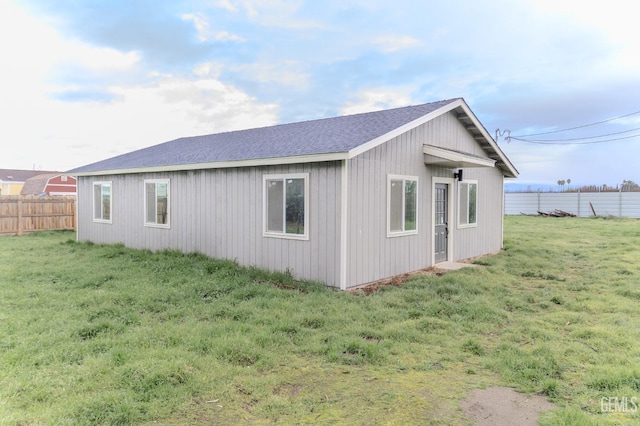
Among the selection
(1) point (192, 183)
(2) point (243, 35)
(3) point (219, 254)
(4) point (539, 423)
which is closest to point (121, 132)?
(2) point (243, 35)

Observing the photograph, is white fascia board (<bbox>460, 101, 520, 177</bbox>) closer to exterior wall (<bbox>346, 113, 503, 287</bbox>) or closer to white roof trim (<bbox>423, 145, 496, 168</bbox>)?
exterior wall (<bbox>346, 113, 503, 287</bbox>)

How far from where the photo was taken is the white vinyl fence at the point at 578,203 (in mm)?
25109

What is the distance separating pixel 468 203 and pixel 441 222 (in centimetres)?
148

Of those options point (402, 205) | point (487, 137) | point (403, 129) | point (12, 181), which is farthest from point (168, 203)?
point (12, 181)

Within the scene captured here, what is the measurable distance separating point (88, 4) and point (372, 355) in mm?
10331

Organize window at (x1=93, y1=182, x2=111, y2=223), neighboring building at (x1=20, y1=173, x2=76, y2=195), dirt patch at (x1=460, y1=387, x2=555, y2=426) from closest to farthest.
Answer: dirt patch at (x1=460, y1=387, x2=555, y2=426) → window at (x1=93, y1=182, x2=111, y2=223) → neighboring building at (x1=20, y1=173, x2=76, y2=195)

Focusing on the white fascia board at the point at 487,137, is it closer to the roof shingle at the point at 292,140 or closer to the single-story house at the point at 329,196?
the single-story house at the point at 329,196

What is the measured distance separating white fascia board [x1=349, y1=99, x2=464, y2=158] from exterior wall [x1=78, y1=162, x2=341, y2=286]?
0.55 metres

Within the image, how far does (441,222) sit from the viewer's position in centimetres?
1007

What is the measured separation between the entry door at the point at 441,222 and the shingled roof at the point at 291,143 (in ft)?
6.93

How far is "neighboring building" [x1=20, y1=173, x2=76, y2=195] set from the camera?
4131 centimetres

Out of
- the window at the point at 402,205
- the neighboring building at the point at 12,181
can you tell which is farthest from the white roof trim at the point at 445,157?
the neighboring building at the point at 12,181

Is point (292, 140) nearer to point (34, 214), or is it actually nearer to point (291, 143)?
point (291, 143)

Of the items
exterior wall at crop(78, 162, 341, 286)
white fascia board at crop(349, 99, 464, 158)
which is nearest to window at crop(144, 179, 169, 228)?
exterior wall at crop(78, 162, 341, 286)
